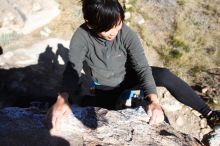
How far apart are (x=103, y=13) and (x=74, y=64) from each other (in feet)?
2.44

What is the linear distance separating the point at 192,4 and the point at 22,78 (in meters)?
3.39

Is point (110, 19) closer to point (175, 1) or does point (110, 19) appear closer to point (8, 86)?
point (8, 86)

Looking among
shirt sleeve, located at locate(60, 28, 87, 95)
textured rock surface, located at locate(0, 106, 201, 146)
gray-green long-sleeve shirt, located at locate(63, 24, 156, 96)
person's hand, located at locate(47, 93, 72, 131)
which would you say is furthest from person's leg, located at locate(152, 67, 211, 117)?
person's hand, located at locate(47, 93, 72, 131)

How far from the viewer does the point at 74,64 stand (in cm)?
381

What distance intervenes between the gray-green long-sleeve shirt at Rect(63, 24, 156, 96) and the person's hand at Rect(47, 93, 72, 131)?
0.73 feet

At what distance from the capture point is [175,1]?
7.32 metres

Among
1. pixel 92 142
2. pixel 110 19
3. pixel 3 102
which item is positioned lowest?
pixel 3 102

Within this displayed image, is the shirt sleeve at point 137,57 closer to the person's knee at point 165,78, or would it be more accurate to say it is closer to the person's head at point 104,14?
the person's head at point 104,14

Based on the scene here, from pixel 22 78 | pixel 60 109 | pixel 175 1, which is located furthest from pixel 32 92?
pixel 175 1

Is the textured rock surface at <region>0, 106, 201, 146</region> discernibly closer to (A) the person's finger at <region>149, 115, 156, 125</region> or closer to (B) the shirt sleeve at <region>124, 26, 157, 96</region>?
(A) the person's finger at <region>149, 115, 156, 125</region>

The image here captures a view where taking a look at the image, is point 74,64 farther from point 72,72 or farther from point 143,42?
point 143,42

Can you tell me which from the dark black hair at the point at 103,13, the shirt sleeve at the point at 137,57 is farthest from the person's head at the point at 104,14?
the shirt sleeve at the point at 137,57

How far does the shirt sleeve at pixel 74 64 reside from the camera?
3736 millimetres

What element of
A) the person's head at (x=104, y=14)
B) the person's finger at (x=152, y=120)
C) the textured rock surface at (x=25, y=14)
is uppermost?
the person's head at (x=104, y=14)
